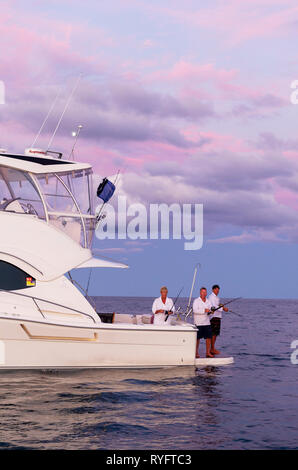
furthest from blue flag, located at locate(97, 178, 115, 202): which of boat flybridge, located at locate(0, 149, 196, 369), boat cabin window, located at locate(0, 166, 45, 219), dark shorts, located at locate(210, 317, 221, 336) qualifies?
dark shorts, located at locate(210, 317, 221, 336)

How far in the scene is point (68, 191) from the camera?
13.1 meters

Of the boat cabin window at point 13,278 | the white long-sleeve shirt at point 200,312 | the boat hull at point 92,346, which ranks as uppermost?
the boat cabin window at point 13,278

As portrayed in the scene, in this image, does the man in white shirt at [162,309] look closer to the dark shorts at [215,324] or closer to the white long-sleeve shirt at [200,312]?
the white long-sleeve shirt at [200,312]

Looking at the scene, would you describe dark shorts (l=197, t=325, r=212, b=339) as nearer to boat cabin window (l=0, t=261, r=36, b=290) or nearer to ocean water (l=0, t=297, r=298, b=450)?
ocean water (l=0, t=297, r=298, b=450)

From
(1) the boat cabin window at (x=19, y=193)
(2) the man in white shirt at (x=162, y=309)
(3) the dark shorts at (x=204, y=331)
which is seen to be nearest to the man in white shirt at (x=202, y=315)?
(3) the dark shorts at (x=204, y=331)

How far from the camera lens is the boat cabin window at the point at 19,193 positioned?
1254 centimetres

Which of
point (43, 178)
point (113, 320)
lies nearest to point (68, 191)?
point (43, 178)

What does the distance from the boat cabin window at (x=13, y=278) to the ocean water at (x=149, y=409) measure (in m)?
1.79

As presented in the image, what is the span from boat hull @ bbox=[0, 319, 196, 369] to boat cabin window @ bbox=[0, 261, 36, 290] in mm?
916

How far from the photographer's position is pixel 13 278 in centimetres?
1198

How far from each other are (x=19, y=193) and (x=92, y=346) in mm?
3769

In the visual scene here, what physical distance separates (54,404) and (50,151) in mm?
6195

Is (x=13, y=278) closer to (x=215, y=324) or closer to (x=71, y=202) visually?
(x=71, y=202)

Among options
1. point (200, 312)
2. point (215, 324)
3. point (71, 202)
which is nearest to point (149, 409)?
point (200, 312)
